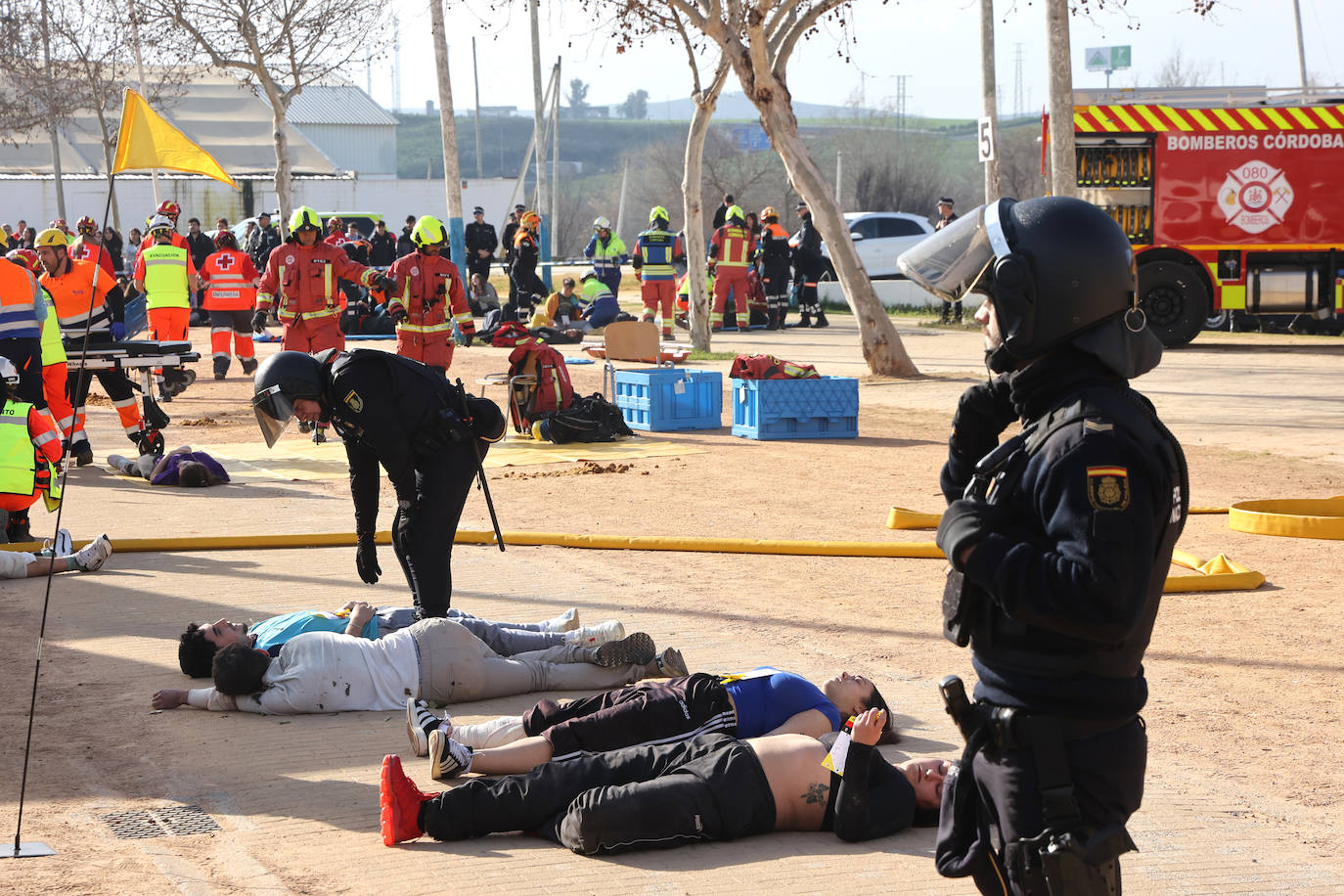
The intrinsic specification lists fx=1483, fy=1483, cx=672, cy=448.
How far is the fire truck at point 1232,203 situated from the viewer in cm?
2031

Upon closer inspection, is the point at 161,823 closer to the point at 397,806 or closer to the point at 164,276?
the point at 397,806

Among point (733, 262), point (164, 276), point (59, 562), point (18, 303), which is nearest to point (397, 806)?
point (59, 562)

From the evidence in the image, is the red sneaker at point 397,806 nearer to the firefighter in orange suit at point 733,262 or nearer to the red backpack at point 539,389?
the red backpack at point 539,389

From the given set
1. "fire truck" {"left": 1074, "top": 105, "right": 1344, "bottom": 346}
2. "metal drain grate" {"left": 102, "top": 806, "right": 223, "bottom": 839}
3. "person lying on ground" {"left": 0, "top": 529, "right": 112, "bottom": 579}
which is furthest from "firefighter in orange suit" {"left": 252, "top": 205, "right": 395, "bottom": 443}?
"fire truck" {"left": 1074, "top": 105, "right": 1344, "bottom": 346}

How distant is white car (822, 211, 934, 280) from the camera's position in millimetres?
29203

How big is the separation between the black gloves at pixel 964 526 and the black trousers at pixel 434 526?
13.2ft

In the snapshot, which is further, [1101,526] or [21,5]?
[21,5]

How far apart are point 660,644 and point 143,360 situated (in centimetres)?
798

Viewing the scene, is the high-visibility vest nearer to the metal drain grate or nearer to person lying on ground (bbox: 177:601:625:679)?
person lying on ground (bbox: 177:601:625:679)

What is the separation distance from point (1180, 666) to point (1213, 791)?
63.8 inches

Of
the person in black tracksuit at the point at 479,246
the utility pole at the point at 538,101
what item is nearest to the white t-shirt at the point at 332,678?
the person in black tracksuit at the point at 479,246

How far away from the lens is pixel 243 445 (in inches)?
563

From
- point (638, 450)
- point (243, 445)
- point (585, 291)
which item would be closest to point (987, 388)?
point (638, 450)

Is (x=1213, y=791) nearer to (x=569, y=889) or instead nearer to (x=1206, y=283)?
(x=569, y=889)
